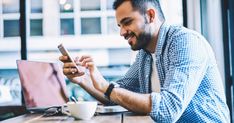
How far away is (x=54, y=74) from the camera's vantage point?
7.66ft

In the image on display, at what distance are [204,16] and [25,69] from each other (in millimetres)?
1852

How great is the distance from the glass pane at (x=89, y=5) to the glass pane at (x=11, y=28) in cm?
62

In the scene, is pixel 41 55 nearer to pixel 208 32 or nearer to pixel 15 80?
pixel 15 80

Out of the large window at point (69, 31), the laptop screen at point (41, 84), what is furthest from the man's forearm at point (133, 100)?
the large window at point (69, 31)

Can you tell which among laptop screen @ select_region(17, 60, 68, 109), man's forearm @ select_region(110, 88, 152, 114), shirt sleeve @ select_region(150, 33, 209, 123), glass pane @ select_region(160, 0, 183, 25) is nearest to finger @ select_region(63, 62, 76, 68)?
laptop screen @ select_region(17, 60, 68, 109)

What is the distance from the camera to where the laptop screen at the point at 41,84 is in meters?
1.99

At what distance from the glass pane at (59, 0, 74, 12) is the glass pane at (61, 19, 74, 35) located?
10cm

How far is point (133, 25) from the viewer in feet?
6.08

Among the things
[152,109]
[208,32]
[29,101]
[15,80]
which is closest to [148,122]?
[152,109]

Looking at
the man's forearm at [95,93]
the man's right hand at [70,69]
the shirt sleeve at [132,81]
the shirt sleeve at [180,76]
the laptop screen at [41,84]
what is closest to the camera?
the shirt sleeve at [180,76]

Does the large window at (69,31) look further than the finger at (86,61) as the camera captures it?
Yes

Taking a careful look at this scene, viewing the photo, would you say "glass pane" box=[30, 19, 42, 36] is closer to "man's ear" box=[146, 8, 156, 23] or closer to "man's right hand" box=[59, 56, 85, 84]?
"man's right hand" box=[59, 56, 85, 84]

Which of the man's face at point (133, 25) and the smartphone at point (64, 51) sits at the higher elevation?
the man's face at point (133, 25)

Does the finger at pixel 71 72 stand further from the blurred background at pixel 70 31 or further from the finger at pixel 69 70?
the blurred background at pixel 70 31
